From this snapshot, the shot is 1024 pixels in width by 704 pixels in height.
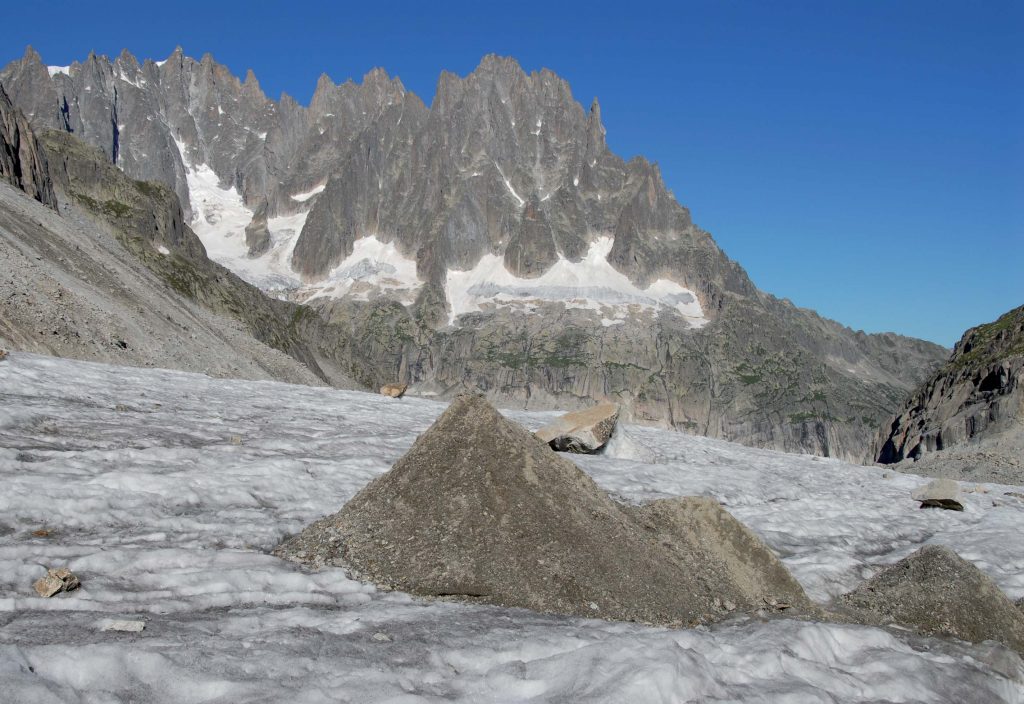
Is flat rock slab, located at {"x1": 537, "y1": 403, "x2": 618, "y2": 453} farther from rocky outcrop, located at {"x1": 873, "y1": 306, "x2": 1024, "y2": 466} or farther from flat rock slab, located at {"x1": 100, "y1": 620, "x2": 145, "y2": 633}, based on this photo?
rocky outcrop, located at {"x1": 873, "y1": 306, "x2": 1024, "y2": 466}

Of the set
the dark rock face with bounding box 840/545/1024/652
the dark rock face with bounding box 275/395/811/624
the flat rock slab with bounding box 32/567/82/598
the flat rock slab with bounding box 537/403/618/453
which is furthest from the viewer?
the flat rock slab with bounding box 537/403/618/453

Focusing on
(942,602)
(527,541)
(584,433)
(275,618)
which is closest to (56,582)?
(275,618)

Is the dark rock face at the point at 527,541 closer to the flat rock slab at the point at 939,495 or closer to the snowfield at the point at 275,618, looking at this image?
the snowfield at the point at 275,618

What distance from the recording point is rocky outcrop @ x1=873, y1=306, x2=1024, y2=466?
73188 mm

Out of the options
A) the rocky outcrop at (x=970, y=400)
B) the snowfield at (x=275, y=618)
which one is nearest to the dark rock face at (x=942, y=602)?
the snowfield at (x=275, y=618)

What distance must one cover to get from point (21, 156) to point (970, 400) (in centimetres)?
10437

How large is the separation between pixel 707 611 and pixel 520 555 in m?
3.03

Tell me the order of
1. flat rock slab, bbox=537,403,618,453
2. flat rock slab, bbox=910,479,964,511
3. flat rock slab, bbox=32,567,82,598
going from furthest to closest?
flat rock slab, bbox=537,403,618,453 < flat rock slab, bbox=910,479,964,511 < flat rock slab, bbox=32,567,82,598

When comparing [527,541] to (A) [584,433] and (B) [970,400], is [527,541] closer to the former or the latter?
(A) [584,433]

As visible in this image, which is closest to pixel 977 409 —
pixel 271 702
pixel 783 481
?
pixel 783 481

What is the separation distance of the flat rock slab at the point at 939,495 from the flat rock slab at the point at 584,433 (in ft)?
35.2

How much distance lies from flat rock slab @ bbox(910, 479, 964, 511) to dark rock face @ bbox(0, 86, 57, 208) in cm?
7199

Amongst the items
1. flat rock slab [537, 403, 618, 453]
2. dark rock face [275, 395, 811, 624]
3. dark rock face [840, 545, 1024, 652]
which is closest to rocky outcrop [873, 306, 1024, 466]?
flat rock slab [537, 403, 618, 453]

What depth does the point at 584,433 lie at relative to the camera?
86.4ft
